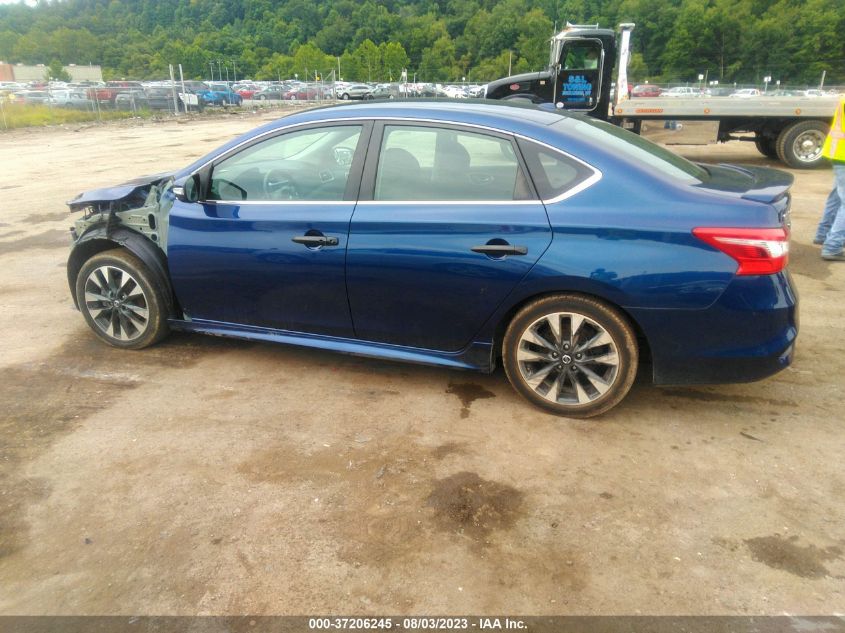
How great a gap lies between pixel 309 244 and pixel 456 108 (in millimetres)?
1184

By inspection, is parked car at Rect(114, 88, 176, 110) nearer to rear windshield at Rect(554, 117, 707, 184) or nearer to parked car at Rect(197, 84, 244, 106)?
parked car at Rect(197, 84, 244, 106)

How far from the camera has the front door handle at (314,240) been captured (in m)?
3.74

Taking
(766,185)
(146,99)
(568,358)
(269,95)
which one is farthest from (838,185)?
(269,95)

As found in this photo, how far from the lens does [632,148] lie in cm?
375

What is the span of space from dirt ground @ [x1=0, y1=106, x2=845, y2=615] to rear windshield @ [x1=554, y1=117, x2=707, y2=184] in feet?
4.38

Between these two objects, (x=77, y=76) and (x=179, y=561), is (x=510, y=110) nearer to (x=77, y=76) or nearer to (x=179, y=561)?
(x=179, y=561)

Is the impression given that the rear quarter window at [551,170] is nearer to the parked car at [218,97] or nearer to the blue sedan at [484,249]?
the blue sedan at [484,249]

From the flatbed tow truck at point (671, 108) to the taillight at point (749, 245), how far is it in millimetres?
10753

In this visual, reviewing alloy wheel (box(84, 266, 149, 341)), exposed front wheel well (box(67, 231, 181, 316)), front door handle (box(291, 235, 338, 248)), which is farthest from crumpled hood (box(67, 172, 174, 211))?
front door handle (box(291, 235, 338, 248))

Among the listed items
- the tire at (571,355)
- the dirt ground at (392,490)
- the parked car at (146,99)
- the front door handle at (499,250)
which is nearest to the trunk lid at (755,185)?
the tire at (571,355)

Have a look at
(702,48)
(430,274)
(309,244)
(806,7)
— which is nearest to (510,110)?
(430,274)

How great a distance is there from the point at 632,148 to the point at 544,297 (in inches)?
43.0

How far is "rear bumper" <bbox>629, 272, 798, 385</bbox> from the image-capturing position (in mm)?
3197

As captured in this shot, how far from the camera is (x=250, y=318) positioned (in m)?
4.16
